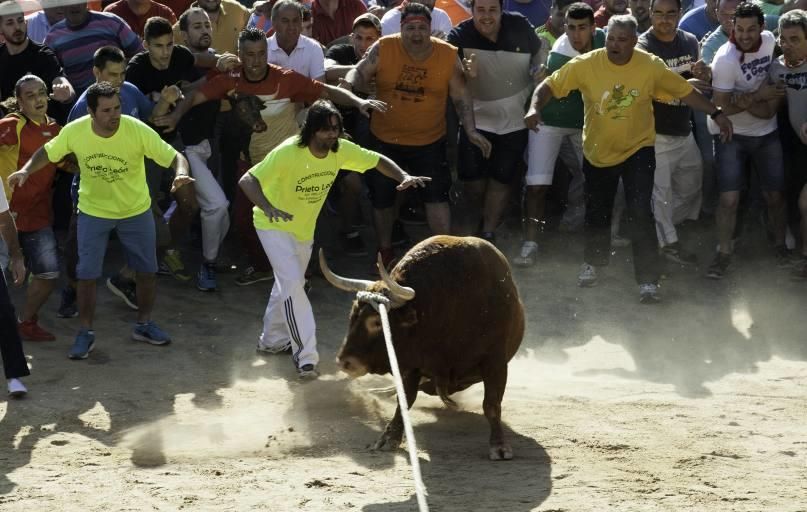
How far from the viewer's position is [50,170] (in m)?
10.3

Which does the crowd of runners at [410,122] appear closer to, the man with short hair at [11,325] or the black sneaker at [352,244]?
the black sneaker at [352,244]

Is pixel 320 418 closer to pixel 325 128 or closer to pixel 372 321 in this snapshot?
pixel 372 321

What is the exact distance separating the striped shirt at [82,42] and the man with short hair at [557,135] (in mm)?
3675

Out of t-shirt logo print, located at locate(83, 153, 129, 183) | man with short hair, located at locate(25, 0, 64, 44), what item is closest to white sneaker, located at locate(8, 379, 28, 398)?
t-shirt logo print, located at locate(83, 153, 129, 183)

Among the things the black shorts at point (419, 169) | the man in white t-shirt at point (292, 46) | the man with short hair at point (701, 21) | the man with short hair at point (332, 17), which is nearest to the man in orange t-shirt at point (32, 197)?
the man in white t-shirt at point (292, 46)

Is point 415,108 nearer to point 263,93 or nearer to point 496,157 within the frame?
point 496,157

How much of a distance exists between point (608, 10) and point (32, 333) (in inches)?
238

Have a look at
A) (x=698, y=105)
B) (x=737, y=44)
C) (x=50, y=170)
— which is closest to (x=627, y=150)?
(x=698, y=105)

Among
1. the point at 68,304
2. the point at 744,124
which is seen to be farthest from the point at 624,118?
the point at 68,304

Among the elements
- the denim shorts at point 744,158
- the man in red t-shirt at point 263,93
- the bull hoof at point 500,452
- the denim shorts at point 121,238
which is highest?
the man in red t-shirt at point 263,93

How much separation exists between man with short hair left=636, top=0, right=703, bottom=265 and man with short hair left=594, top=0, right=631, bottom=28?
0.98 metres

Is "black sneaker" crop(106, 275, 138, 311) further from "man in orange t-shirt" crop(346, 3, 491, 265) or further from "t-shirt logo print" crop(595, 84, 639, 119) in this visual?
"t-shirt logo print" crop(595, 84, 639, 119)

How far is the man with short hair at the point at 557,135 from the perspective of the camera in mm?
11508

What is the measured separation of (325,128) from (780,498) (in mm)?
3840
